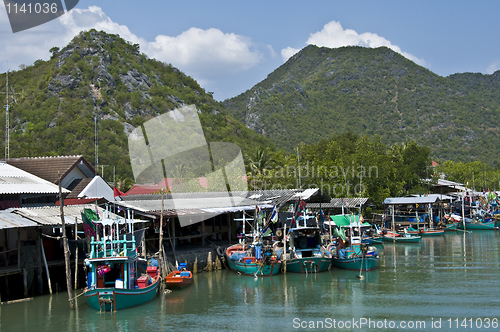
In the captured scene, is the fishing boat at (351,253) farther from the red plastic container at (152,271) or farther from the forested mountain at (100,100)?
the forested mountain at (100,100)

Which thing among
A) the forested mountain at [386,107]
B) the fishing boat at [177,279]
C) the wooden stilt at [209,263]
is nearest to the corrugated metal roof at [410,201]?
the wooden stilt at [209,263]

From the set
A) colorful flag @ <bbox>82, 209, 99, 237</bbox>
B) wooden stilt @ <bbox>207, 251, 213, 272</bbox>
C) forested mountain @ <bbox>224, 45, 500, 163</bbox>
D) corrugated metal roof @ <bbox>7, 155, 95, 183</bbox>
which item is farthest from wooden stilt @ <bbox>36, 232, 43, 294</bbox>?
forested mountain @ <bbox>224, 45, 500, 163</bbox>

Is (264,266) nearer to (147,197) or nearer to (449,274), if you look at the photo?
(449,274)

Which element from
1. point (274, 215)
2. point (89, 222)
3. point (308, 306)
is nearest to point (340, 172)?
point (274, 215)

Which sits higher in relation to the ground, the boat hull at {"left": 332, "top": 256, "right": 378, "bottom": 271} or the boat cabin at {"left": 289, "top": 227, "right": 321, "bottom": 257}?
the boat cabin at {"left": 289, "top": 227, "right": 321, "bottom": 257}

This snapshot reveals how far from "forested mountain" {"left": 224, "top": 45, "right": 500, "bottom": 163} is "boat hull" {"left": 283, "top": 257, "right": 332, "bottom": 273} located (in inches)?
2685

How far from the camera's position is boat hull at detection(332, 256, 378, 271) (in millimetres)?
25219

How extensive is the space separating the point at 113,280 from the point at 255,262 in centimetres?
892

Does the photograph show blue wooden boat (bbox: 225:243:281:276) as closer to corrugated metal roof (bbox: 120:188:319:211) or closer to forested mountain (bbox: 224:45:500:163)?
corrugated metal roof (bbox: 120:188:319:211)

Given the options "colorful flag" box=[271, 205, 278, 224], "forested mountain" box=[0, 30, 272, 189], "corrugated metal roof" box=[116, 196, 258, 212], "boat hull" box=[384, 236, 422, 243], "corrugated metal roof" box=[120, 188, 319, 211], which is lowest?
"boat hull" box=[384, 236, 422, 243]

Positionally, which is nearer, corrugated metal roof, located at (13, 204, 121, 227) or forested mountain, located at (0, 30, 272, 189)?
corrugated metal roof, located at (13, 204, 121, 227)

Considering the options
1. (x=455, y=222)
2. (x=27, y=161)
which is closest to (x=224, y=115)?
(x=455, y=222)

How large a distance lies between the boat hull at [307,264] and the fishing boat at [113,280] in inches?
339

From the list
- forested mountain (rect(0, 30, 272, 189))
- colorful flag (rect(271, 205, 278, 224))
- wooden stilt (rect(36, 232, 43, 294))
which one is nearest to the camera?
wooden stilt (rect(36, 232, 43, 294))
